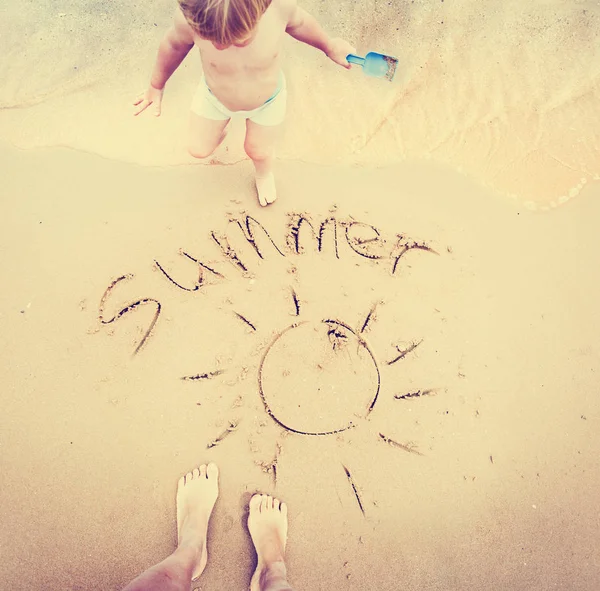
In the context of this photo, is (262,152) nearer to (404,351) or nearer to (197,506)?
(404,351)

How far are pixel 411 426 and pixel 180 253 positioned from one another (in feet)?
4.66

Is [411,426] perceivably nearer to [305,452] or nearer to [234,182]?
[305,452]

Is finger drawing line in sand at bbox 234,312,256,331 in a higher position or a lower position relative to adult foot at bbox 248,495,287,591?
higher

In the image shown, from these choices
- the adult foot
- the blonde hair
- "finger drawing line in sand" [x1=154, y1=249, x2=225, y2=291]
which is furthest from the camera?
"finger drawing line in sand" [x1=154, y1=249, x2=225, y2=291]

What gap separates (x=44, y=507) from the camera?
1.97 m

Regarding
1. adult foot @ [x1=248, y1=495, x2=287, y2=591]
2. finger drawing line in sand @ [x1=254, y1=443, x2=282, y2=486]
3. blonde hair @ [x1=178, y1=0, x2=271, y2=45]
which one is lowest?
adult foot @ [x1=248, y1=495, x2=287, y2=591]

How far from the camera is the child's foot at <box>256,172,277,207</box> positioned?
235cm

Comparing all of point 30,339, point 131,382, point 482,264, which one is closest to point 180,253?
point 131,382

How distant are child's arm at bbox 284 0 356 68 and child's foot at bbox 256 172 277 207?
650mm

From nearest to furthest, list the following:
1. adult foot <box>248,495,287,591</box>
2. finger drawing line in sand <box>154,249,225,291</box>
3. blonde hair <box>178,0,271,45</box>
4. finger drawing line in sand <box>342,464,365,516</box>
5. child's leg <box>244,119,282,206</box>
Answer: blonde hair <box>178,0,271,45</box>, adult foot <box>248,495,287,591</box>, finger drawing line in sand <box>342,464,365,516</box>, child's leg <box>244,119,282,206</box>, finger drawing line in sand <box>154,249,225,291</box>

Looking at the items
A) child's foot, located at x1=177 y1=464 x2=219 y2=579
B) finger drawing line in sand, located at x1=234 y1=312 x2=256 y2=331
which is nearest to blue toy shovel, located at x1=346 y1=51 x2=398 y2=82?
finger drawing line in sand, located at x1=234 y1=312 x2=256 y2=331

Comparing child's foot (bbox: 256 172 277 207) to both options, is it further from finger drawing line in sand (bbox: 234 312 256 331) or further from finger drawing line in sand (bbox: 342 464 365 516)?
finger drawing line in sand (bbox: 342 464 365 516)

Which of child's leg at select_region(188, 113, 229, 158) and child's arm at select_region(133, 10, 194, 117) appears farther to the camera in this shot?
child's leg at select_region(188, 113, 229, 158)

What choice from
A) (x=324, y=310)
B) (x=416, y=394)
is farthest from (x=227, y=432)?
(x=416, y=394)
